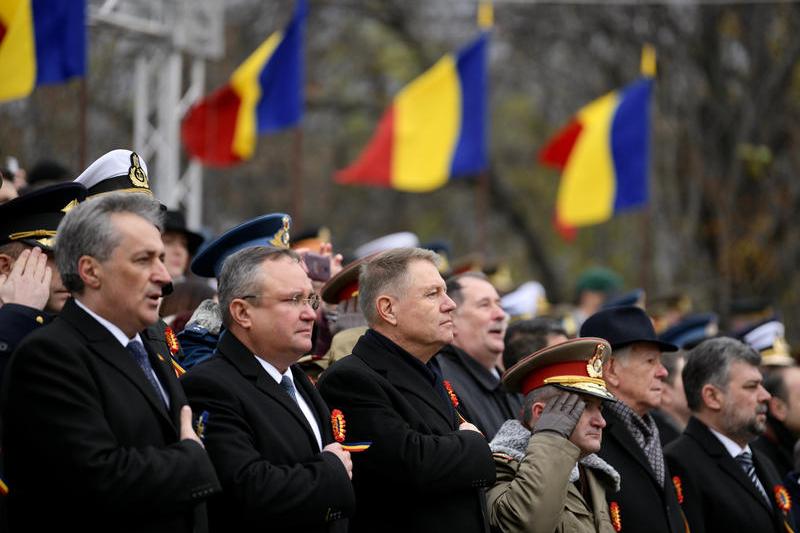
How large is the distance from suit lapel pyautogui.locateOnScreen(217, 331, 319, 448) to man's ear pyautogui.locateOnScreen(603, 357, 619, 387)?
6.89ft

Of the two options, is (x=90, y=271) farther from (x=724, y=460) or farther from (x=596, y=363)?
(x=724, y=460)

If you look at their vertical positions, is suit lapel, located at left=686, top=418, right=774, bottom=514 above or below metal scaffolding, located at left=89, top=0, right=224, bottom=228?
below

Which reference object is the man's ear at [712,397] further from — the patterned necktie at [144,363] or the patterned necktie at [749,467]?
the patterned necktie at [144,363]

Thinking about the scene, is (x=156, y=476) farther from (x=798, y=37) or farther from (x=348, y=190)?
(x=348, y=190)

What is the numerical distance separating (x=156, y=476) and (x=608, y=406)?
286 cm

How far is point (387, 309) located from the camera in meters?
5.29

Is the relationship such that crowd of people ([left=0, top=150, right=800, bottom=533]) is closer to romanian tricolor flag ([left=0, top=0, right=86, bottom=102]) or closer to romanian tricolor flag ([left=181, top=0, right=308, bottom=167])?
romanian tricolor flag ([left=0, top=0, right=86, bottom=102])

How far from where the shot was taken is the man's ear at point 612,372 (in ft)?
20.7

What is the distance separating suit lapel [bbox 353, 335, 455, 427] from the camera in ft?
17.0

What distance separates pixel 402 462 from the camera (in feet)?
15.9

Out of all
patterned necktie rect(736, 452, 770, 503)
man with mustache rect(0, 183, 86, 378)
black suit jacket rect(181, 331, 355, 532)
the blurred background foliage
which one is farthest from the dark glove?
the blurred background foliage

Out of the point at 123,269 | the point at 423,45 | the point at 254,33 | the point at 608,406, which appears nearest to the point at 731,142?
the point at 423,45

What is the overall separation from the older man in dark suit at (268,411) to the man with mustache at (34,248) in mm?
600

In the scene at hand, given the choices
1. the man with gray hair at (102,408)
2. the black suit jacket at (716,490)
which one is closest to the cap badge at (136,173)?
the man with gray hair at (102,408)
